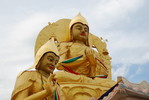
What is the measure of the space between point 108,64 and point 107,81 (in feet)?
7.64

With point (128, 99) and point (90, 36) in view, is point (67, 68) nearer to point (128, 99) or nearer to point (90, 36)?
point (90, 36)

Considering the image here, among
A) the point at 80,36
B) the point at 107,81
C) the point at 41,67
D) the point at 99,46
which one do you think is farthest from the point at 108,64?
the point at 41,67

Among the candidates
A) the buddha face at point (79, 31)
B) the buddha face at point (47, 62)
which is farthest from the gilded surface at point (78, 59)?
the buddha face at point (47, 62)

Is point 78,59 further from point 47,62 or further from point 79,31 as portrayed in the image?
point 47,62

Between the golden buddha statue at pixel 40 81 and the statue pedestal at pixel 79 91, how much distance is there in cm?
99

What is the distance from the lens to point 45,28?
24.8ft

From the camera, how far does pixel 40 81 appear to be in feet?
14.0

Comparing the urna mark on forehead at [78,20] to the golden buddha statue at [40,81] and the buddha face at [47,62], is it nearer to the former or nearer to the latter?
the golden buddha statue at [40,81]

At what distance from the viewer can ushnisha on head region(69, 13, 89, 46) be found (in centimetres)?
733

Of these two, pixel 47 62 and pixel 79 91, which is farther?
pixel 79 91

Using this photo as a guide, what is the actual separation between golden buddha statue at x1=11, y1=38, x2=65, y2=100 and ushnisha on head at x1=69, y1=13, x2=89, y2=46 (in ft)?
8.98

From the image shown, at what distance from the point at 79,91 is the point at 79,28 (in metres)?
2.46

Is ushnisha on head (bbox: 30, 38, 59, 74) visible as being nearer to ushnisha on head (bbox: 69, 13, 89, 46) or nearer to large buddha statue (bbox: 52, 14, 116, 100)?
large buddha statue (bbox: 52, 14, 116, 100)

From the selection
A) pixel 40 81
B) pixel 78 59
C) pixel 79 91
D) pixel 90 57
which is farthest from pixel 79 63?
pixel 40 81
